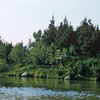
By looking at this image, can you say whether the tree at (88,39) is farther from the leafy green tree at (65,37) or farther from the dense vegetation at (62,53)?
the leafy green tree at (65,37)

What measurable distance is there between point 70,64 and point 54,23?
82.9 feet

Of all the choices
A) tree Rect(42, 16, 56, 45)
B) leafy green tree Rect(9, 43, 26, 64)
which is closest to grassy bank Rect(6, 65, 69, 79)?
leafy green tree Rect(9, 43, 26, 64)

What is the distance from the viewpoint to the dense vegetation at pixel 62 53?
52.7 metres

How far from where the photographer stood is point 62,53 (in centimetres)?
6238

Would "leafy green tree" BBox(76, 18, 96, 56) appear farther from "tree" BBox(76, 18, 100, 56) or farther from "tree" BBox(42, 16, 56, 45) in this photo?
"tree" BBox(42, 16, 56, 45)

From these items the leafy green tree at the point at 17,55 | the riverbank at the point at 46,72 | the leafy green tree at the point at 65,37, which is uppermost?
the leafy green tree at the point at 65,37

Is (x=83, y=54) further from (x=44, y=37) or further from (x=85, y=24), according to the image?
(x=44, y=37)

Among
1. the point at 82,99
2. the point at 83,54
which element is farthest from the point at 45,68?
the point at 82,99

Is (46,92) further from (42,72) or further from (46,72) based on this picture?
(46,72)

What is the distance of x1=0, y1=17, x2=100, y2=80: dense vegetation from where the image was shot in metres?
52.7

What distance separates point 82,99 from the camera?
23.3m

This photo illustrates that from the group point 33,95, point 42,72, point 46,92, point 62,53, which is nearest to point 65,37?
point 62,53

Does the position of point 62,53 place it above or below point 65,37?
below

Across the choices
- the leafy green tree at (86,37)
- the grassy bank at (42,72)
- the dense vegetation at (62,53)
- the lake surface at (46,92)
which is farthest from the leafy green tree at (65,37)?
the lake surface at (46,92)
